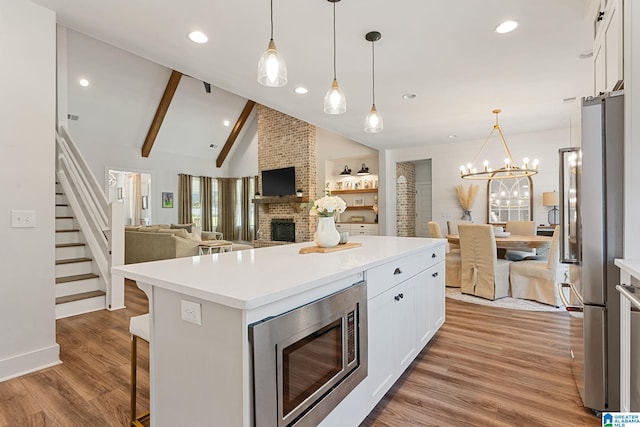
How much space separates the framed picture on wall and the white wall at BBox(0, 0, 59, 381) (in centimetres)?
766

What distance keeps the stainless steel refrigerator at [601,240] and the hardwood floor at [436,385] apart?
0.24m

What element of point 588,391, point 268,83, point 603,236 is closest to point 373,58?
point 268,83

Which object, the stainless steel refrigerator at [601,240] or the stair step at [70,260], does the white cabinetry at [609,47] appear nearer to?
the stainless steel refrigerator at [601,240]

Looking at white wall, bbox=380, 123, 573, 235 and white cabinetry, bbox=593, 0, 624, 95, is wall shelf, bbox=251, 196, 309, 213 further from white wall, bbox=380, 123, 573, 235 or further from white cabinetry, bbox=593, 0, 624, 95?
white cabinetry, bbox=593, 0, 624, 95

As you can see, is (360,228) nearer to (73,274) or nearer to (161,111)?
(161,111)

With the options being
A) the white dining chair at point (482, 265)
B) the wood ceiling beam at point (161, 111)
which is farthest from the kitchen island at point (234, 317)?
the wood ceiling beam at point (161, 111)

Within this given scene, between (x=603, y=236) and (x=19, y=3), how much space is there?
13.3 feet

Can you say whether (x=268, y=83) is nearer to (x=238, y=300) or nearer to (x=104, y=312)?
(x=238, y=300)

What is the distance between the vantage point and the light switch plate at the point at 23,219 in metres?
2.29

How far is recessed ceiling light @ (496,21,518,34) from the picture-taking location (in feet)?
8.71

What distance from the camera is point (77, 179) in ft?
13.8

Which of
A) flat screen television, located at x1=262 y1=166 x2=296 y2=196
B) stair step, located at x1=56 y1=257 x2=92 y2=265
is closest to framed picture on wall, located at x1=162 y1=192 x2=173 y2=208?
flat screen television, located at x1=262 y1=166 x2=296 y2=196

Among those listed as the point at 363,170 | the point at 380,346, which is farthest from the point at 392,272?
the point at 363,170

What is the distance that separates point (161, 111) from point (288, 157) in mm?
3534
